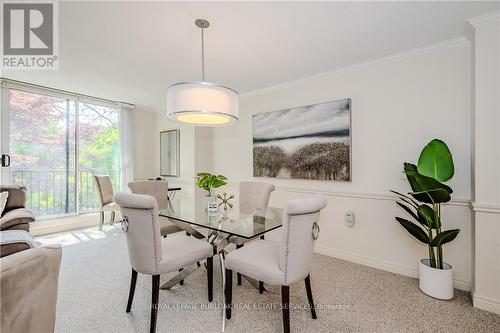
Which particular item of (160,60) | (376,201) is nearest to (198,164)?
(160,60)

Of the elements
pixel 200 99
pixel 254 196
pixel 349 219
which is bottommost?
pixel 349 219

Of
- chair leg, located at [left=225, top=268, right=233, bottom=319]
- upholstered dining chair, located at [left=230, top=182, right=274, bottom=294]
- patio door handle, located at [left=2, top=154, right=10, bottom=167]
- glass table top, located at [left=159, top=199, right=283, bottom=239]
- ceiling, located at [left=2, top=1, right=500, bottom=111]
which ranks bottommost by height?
chair leg, located at [left=225, top=268, right=233, bottom=319]

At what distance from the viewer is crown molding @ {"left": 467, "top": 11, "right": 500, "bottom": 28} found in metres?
1.80

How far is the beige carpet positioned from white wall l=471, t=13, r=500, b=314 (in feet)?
0.88

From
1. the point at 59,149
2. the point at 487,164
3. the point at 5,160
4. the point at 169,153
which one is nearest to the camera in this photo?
the point at 487,164

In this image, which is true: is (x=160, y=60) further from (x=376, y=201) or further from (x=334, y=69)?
(x=376, y=201)

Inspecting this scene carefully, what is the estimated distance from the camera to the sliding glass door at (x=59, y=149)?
3.52m

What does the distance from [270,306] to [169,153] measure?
3880 millimetres

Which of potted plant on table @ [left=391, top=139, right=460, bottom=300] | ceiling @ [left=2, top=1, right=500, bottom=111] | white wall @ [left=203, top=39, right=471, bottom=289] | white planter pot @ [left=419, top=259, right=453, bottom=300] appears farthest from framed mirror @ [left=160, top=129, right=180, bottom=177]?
white planter pot @ [left=419, top=259, right=453, bottom=300]

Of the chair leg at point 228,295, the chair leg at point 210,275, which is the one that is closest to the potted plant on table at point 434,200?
the chair leg at point 228,295

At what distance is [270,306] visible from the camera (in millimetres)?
1896

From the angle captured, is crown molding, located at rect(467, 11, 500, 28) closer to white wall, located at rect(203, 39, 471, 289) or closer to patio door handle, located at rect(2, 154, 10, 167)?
white wall, located at rect(203, 39, 471, 289)

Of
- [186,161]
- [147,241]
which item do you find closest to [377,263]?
[147,241]

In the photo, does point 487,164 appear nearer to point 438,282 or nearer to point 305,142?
point 438,282
